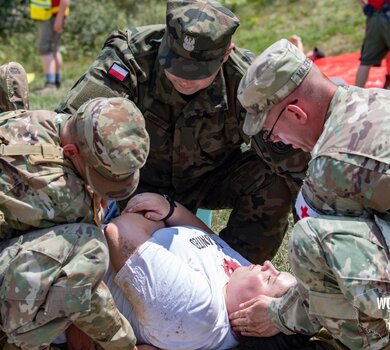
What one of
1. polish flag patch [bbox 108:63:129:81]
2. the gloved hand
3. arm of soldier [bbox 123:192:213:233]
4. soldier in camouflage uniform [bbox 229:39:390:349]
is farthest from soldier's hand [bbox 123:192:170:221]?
the gloved hand

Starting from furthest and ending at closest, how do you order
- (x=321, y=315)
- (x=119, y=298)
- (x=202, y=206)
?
(x=202, y=206)
(x=119, y=298)
(x=321, y=315)

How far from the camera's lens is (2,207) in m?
2.78

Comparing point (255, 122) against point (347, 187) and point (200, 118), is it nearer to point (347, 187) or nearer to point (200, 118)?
point (347, 187)

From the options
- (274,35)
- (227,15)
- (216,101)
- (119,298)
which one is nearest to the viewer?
(119,298)

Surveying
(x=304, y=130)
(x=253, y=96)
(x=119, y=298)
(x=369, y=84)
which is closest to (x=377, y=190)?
(x=304, y=130)

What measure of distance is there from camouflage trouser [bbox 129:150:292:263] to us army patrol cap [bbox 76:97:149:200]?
1367mm

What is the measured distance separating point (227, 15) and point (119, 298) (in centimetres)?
143

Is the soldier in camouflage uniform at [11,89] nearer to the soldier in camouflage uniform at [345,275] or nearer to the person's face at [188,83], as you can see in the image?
the person's face at [188,83]

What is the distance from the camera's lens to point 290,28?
11.5 m

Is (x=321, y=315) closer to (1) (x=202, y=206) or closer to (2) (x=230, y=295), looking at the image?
(2) (x=230, y=295)

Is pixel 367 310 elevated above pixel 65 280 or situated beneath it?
elevated above

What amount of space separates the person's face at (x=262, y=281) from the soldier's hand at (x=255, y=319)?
0.20 ft

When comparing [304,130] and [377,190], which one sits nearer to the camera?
[377,190]

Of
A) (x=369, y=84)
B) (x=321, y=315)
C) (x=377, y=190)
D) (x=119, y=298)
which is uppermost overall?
(x=377, y=190)
